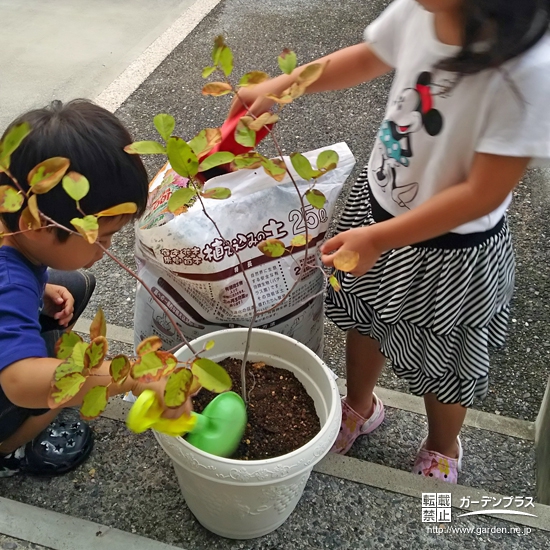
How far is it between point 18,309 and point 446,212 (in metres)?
0.67

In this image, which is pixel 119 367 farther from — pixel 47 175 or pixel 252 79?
pixel 252 79

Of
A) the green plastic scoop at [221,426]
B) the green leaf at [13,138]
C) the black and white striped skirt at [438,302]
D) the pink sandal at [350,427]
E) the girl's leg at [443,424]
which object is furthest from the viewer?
the pink sandal at [350,427]

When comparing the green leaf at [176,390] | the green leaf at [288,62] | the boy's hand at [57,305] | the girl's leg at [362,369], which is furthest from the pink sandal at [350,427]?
the green leaf at [288,62]

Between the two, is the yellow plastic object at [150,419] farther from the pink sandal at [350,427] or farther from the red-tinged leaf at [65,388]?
the pink sandal at [350,427]

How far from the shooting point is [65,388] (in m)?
0.70

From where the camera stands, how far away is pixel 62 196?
3.05 feet

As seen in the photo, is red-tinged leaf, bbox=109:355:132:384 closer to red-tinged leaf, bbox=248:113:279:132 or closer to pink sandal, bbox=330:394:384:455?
red-tinged leaf, bbox=248:113:279:132

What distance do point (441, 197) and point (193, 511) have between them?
69 centimetres

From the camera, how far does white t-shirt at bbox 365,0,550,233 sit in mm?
837

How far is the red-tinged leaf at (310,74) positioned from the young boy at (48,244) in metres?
0.37

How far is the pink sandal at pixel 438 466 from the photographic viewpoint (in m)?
1.31

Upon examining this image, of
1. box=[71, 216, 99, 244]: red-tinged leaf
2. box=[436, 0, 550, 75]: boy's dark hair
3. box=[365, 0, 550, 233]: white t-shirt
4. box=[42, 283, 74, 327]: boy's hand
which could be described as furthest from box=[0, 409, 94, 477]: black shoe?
box=[436, 0, 550, 75]: boy's dark hair

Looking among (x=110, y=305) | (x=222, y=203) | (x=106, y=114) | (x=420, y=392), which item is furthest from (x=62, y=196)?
(x=110, y=305)

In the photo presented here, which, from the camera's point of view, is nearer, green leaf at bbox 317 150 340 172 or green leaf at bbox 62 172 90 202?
green leaf at bbox 62 172 90 202
